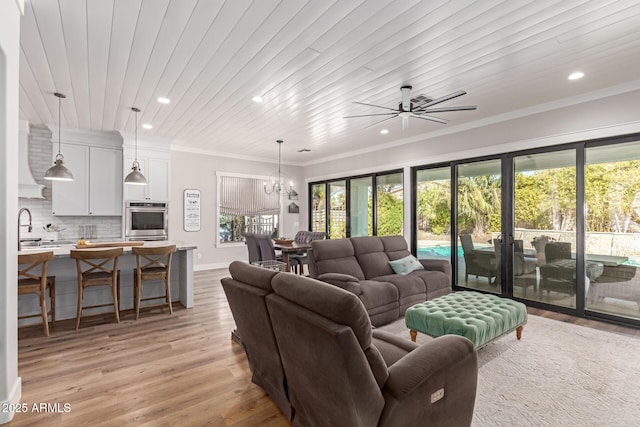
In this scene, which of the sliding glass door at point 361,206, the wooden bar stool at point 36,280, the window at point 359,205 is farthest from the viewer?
the sliding glass door at point 361,206

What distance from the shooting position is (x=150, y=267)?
4125 mm

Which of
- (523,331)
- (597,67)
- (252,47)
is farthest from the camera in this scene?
(523,331)

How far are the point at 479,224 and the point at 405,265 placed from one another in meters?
1.65

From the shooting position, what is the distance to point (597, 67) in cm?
326

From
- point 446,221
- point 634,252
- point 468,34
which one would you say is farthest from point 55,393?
point 634,252

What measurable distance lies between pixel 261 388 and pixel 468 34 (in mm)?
3345

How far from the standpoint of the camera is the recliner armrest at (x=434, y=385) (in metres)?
1.42

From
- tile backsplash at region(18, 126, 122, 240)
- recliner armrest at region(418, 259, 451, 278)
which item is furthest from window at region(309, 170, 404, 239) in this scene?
tile backsplash at region(18, 126, 122, 240)

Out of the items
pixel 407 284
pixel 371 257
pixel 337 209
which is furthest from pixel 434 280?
pixel 337 209

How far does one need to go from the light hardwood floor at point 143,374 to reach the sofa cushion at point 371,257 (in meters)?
1.92

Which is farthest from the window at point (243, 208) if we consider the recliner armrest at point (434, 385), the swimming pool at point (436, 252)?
the recliner armrest at point (434, 385)

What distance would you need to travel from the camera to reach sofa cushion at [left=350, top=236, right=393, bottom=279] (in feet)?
14.1

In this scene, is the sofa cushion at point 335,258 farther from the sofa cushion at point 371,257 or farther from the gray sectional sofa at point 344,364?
the gray sectional sofa at point 344,364

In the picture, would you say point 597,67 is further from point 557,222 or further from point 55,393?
point 55,393
